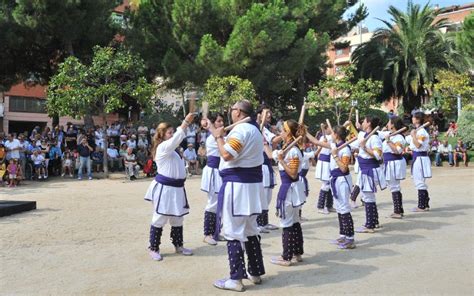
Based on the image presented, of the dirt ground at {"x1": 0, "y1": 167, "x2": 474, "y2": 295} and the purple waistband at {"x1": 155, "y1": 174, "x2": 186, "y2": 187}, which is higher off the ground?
the purple waistband at {"x1": 155, "y1": 174, "x2": 186, "y2": 187}

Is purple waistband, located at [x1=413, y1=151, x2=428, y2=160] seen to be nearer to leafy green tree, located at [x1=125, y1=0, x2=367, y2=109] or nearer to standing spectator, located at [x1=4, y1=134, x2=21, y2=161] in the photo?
leafy green tree, located at [x1=125, y1=0, x2=367, y2=109]

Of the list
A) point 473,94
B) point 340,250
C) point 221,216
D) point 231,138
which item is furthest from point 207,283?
point 473,94

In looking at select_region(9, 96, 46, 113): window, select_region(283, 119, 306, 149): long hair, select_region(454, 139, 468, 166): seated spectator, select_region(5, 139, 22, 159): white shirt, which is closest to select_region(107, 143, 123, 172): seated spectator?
select_region(5, 139, 22, 159): white shirt

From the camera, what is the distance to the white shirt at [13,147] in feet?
52.5

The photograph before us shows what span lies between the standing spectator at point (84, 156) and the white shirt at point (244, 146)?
13265 millimetres

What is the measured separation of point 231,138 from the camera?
16.7 feet

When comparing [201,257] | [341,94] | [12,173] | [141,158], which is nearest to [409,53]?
[341,94]

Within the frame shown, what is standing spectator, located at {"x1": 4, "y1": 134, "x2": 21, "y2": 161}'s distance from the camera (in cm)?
1599

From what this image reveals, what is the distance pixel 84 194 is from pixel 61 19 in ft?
35.2

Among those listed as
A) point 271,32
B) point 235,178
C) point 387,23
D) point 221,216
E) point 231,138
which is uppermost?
point 387,23

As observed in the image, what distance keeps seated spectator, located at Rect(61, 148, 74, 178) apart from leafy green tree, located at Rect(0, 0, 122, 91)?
5998 millimetres

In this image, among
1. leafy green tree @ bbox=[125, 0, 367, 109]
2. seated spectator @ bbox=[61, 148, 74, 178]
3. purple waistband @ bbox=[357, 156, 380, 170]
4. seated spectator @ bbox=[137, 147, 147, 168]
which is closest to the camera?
purple waistband @ bbox=[357, 156, 380, 170]

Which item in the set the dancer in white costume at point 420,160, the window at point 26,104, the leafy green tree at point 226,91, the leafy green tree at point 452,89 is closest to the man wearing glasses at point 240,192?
the dancer in white costume at point 420,160

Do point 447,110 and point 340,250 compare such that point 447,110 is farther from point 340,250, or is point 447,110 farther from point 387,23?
point 340,250
